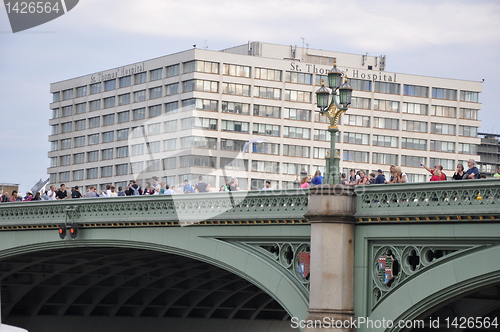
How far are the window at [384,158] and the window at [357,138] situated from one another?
84.6 inches

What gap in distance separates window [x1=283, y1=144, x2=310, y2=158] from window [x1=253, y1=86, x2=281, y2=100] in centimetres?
616

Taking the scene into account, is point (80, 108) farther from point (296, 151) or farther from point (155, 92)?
point (296, 151)

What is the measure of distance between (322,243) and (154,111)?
91470 millimetres

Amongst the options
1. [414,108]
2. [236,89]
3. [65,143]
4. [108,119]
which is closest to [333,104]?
[236,89]

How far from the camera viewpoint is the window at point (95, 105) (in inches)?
4894

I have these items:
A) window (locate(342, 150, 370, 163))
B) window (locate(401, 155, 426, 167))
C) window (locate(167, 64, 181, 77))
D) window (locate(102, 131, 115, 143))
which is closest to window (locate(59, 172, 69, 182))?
window (locate(102, 131, 115, 143))

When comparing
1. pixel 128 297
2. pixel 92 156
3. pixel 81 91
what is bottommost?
pixel 128 297

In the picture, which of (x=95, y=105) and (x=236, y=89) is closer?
(x=236, y=89)

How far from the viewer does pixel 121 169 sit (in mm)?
120500

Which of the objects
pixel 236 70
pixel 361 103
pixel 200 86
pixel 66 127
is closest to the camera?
pixel 200 86

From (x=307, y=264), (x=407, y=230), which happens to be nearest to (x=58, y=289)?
(x=307, y=264)

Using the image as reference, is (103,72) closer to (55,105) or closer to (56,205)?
(55,105)

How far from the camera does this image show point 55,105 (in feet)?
435

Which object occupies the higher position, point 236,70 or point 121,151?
point 236,70
